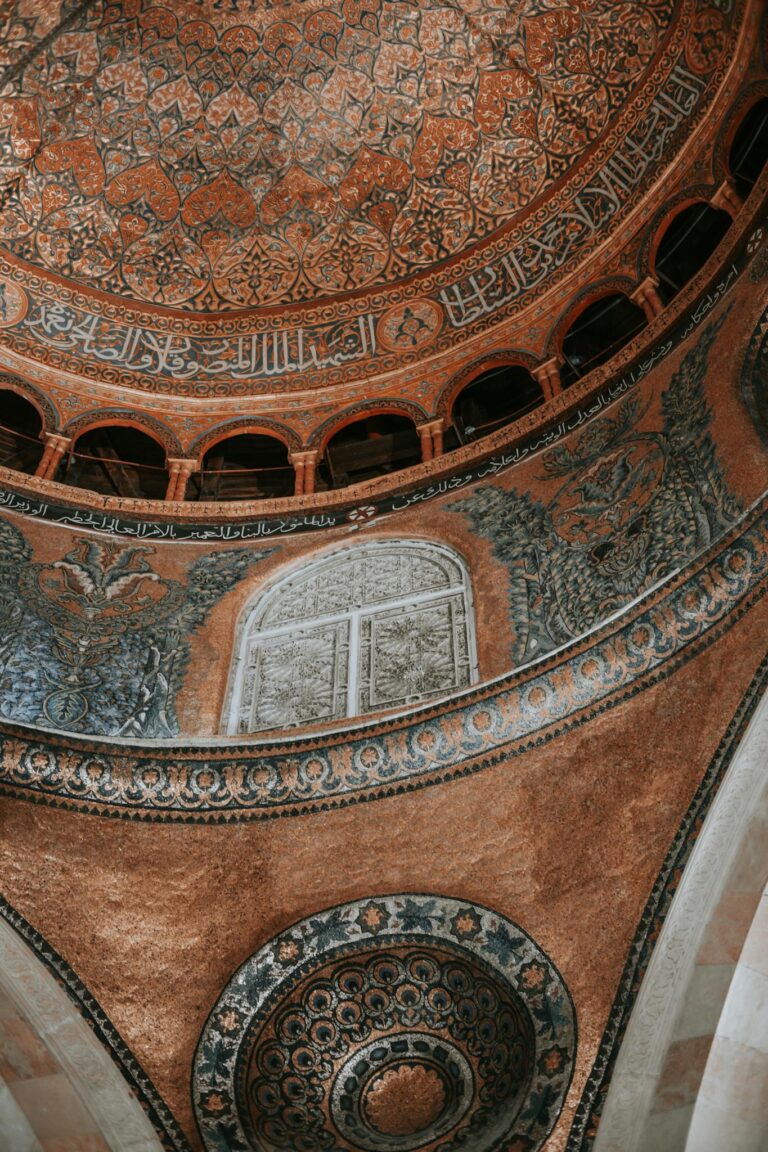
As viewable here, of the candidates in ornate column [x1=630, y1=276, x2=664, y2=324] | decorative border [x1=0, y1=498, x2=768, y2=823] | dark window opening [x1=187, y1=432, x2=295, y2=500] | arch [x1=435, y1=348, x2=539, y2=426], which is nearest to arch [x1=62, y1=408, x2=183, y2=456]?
dark window opening [x1=187, y1=432, x2=295, y2=500]

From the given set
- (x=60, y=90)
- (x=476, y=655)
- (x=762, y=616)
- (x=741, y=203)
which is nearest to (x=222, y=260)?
(x=60, y=90)

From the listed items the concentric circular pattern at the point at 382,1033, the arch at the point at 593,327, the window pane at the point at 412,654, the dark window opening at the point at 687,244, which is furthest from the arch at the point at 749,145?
the concentric circular pattern at the point at 382,1033

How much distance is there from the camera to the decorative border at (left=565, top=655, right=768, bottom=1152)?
600 cm

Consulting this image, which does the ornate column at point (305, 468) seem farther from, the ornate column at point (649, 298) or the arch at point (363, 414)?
the ornate column at point (649, 298)

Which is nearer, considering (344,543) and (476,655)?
(476,655)

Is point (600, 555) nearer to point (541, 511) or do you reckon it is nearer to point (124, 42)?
point (541, 511)

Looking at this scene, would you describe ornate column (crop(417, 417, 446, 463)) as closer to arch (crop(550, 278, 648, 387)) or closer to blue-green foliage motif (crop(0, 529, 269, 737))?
arch (crop(550, 278, 648, 387))

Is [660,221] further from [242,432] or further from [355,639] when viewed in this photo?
[355,639]

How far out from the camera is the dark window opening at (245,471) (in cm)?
1123

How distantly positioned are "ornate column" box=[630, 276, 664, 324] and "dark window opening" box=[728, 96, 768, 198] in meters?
1.05

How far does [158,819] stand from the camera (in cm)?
A: 745

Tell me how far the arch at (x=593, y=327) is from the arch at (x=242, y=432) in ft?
7.96

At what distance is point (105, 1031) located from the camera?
22.1 ft

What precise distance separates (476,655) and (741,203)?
437 cm
